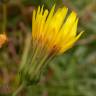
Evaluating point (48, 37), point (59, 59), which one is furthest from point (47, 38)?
point (59, 59)

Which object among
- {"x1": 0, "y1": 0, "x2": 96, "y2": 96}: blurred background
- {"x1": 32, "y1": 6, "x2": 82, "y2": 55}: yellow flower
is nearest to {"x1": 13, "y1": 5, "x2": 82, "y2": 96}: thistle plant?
{"x1": 32, "y1": 6, "x2": 82, "y2": 55}: yellow flower

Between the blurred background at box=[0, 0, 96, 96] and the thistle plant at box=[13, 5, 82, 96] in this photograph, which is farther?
the blurred background at box=[0, 0, 96, 96]

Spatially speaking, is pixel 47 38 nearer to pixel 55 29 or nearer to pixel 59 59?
pixel 55 29

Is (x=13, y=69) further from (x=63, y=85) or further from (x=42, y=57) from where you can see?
(x=42, y=57)

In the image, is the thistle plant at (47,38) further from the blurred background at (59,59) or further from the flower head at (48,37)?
the blurred background at (59,59)

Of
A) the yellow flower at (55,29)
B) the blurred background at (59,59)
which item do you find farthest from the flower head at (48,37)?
the blurred background at (59,59)

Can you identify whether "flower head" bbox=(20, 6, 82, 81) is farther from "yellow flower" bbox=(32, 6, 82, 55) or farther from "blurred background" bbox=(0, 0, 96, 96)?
"blurred background" bbox=(0, 0, 96, 96)
